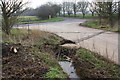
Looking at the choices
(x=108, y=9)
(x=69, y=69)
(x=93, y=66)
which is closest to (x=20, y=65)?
(x=69, y=69)

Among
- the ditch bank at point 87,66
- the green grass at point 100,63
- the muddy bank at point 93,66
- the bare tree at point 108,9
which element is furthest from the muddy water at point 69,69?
the bare tree at point 108,9

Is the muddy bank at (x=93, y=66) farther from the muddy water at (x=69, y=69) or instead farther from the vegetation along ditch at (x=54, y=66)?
the muddy water at (x=69, y=69)

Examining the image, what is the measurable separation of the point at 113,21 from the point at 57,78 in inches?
481

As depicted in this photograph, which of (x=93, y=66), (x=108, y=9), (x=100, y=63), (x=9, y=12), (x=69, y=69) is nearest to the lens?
(x=93, y=66)

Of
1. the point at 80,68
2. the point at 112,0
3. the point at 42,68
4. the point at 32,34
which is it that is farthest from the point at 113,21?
the point at 42,68

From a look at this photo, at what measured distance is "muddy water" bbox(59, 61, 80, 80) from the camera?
13.1 ft

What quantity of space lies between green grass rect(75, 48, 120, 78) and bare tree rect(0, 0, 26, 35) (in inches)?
Answer: 193

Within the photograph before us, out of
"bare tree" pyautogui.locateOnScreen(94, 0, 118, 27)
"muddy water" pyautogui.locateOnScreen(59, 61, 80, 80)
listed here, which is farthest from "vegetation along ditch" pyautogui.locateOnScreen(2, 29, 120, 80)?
"bare tree" pyautogui.locateOnScreen(94, 0, 118, 27)

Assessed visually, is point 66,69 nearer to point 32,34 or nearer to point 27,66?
point 27,66

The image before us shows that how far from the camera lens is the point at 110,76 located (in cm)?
358

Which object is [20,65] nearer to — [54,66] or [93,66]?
[54,66]

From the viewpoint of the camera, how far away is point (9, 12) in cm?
807

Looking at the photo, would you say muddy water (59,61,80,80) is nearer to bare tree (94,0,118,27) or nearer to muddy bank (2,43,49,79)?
muddy bank (2,43,49,79)

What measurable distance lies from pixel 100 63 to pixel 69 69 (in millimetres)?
1074
